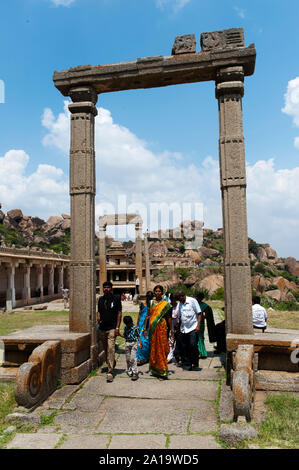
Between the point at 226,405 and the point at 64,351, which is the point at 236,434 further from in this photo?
the point at 64,351

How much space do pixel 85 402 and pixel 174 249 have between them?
65.7 m

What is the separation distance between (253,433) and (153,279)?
34891 mm

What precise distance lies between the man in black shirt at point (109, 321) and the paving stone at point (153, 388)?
225 mm

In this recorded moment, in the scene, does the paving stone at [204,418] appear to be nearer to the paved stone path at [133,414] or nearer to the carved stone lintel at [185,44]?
the paved stone path at [133,414]

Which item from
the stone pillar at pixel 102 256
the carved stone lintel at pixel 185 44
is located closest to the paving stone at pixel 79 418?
the carved stone lintel at pixel 185 44

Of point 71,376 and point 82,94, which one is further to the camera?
point 82,94

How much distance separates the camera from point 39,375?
447cm

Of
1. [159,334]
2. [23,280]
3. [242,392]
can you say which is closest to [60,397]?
[159,334]

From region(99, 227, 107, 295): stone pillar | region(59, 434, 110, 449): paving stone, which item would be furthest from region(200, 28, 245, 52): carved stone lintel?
region(99, 227, 107, 295): stone pillar

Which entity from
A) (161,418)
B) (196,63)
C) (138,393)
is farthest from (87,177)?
(161,418)

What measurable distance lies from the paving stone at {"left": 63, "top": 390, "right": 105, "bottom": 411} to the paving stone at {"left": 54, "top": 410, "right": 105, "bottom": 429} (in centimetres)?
14

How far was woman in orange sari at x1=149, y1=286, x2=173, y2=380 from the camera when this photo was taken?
5.39 metres

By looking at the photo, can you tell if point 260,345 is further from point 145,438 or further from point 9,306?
point 9,306
